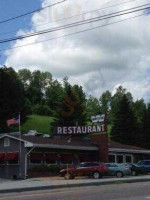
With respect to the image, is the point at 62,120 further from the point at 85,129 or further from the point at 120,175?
the point at 120,175

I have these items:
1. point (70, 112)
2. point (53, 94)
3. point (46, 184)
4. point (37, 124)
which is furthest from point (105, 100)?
point (46, 184)

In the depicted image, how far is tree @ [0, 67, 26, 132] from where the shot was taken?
81.5 meters

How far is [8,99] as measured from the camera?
3322 inches

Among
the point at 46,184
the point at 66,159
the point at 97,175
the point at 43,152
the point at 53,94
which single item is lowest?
the point at 46,184

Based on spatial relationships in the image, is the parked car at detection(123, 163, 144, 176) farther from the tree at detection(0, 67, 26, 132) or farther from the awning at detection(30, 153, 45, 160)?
the tree at detection(0, 67, 26, 132)

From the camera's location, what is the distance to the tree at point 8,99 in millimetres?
81500

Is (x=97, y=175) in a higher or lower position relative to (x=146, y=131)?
lower

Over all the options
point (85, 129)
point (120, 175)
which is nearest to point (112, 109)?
point (85, 129)

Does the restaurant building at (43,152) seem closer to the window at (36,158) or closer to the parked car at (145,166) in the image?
the window at (36,158)

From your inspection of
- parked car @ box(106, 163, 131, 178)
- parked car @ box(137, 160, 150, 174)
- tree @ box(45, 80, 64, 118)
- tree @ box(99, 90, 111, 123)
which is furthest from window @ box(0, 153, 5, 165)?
tree @ box(99, 90, 111, 123)

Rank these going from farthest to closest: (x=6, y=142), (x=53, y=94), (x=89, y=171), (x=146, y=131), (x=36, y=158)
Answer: (x=53, y=94) → (x=146, y=131) → (x=6, y=142) → (x=36, y=158) → (x=89, y=171)

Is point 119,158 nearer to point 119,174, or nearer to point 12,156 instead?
point 119,174

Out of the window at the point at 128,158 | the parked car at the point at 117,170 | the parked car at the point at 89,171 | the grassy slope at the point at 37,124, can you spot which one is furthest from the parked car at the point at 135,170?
the grassy slope at the point at 37,124

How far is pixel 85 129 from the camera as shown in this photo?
2175 inches
